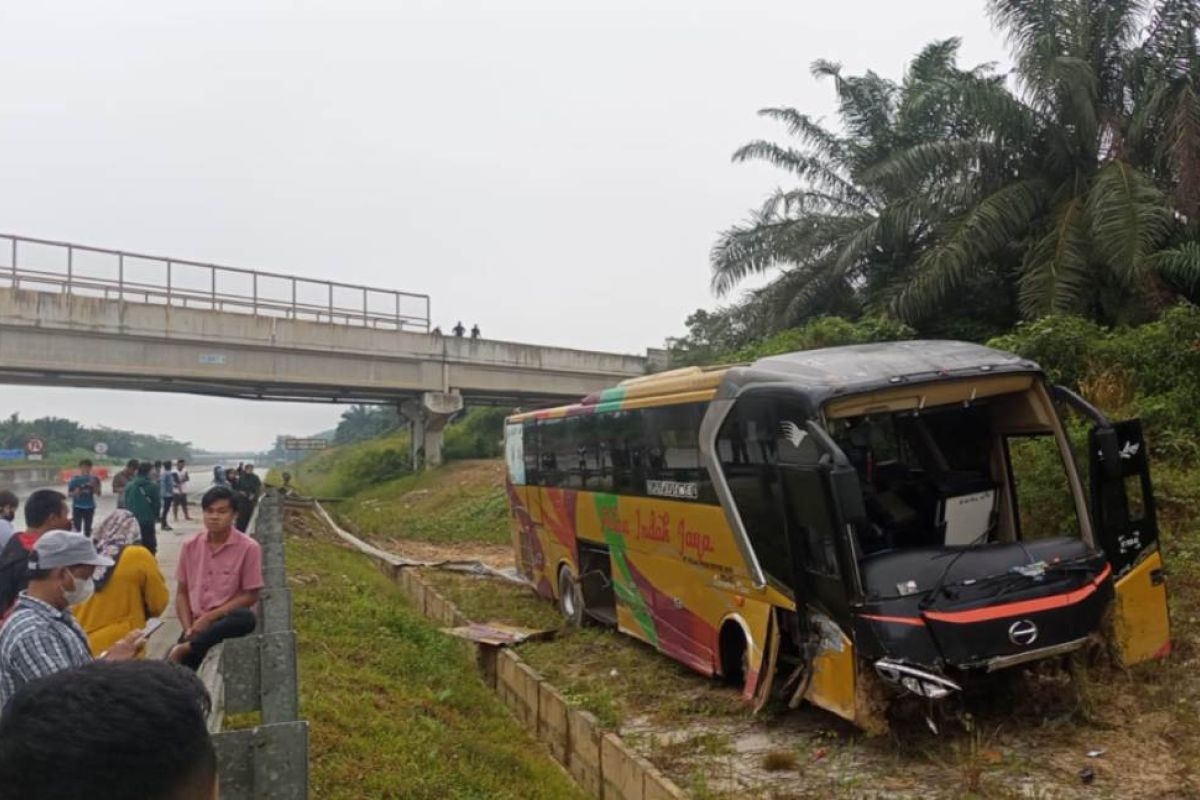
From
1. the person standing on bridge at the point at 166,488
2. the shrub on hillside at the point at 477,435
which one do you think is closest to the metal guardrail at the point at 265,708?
the person standing on bridge at the point at 166,488

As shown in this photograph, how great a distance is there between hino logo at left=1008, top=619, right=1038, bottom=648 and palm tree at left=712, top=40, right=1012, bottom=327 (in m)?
12.3

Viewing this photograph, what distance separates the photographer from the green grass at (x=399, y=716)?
18.6 ft

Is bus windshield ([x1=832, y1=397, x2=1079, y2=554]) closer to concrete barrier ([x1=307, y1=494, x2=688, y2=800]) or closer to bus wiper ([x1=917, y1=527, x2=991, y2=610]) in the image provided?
bus wiper ([x1=917, y1=527, x2=991, y2=610])

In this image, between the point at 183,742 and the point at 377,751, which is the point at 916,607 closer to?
the point at 377,751

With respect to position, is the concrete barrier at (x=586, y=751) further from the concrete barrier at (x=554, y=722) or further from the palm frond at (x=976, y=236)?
the palm frond at (x=976, y=236)

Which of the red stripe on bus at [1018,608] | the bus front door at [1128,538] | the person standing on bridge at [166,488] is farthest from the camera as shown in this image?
the person standing on bridge at [166,488]

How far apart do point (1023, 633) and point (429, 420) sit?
96.7ft

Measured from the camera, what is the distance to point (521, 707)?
9242 mm

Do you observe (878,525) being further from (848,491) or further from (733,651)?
(733,651)

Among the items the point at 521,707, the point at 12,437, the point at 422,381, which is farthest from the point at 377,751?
the point at 12,437

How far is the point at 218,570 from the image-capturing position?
18.9 ft

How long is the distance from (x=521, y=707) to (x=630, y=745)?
8.73ft

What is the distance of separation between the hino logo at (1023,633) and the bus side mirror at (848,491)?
4.04ft

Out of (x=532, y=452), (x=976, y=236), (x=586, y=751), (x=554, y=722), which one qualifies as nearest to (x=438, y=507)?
(x=532, y=452)
